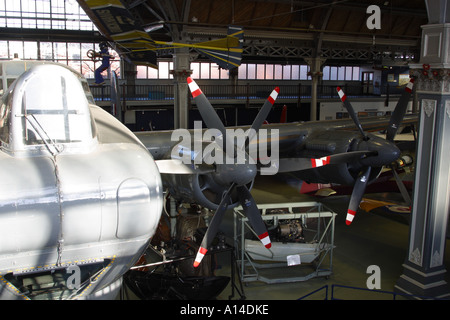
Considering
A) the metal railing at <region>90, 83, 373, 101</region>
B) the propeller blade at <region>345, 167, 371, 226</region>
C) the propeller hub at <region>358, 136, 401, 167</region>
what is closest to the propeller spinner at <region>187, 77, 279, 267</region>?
the propeller blade at <region>345, 167, 371, 226</region>

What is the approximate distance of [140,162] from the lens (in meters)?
4.85

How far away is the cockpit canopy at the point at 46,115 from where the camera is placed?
468 centimetres

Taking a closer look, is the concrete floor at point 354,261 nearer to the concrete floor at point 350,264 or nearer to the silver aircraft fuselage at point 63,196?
the concrete floor at point 350,264

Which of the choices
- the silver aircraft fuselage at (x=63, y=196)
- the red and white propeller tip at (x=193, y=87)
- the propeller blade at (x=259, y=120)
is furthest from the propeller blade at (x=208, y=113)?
the silver aircraft fuselage at (x=63, y=196)

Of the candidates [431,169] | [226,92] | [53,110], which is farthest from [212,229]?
[226,92]

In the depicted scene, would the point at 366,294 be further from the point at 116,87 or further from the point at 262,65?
the point at 262,65

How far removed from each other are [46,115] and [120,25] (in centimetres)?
1074

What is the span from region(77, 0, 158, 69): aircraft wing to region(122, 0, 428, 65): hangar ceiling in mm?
1219

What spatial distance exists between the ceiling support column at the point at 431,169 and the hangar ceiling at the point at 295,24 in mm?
7555

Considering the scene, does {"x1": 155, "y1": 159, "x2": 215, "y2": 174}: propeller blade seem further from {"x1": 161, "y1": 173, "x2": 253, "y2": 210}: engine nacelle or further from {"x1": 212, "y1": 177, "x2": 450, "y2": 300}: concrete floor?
{"x1": 212, "y1": 177, "x2": 450, "y2": 300}: concrete floor

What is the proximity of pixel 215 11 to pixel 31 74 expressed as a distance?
46.0 ft

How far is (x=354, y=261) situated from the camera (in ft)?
39.5

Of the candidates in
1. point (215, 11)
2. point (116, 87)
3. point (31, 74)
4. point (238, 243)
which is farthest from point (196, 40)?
point (31, 74)

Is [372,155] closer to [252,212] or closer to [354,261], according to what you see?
[354,261]
